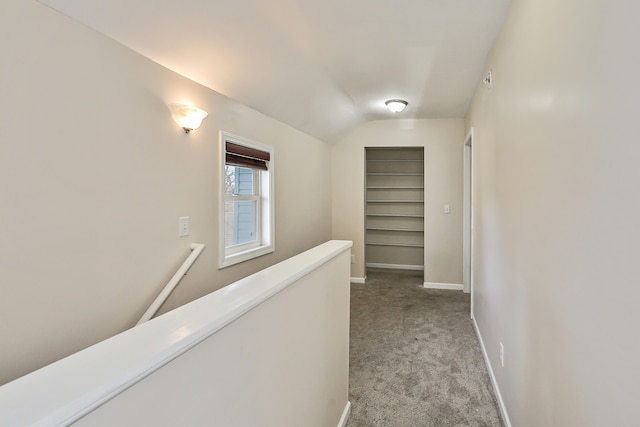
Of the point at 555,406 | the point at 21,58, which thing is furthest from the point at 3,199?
the point at 555,406

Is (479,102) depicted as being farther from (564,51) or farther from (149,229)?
(149,229)

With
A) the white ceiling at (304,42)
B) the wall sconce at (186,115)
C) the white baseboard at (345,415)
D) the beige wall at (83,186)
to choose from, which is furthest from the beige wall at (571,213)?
the beige wall at (83,186)

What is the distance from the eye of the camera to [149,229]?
6.59ft

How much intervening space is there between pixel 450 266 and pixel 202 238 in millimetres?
3746

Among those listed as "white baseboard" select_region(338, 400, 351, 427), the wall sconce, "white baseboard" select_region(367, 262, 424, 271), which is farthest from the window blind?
"white baseboard" select_region(367, 262, 424, 271)

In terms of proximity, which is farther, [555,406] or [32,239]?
[32,239]

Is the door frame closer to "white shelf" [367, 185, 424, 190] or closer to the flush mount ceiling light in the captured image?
the flush mount ceiling light

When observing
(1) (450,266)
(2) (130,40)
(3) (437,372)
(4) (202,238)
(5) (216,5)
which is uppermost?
(5) (216,5)

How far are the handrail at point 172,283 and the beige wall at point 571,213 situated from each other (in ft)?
6.27

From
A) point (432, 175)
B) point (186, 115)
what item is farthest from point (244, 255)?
point (432, 175)

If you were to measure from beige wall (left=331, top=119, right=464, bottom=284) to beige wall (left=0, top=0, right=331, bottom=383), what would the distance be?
306 centimetres

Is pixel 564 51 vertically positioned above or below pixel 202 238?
above

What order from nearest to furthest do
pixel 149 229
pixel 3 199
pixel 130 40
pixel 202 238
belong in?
1. pixel 3 199
2. pixel 130 40
3. pixel 149 229
4. pixel 202 238

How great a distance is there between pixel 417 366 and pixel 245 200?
80.4 inches
